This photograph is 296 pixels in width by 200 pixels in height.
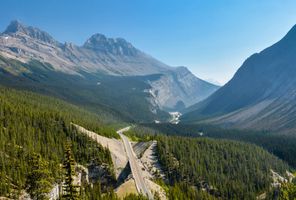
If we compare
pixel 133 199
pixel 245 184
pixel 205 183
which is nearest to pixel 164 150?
pixel 205 183

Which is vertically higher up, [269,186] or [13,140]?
[13,140]

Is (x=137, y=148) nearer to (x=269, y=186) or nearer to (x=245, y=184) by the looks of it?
(x=245, y=184)

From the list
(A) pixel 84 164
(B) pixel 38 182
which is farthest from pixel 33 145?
(B) pixel 38 182

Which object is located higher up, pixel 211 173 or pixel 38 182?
pixel 38 182

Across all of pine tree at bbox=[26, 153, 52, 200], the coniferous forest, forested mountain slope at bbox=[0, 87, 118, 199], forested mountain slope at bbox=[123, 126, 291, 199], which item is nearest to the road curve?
the coniferous forest

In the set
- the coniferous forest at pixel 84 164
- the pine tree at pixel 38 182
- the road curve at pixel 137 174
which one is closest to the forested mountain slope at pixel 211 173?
the coniferous forest at pixel 84 164

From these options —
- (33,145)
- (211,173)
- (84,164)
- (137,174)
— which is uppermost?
(33,145)

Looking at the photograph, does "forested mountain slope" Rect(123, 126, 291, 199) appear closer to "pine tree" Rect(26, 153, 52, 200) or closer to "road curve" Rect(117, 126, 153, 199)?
"road curve" Rect(117, 126, 153, 199)

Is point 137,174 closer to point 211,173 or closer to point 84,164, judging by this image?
point 84,164
